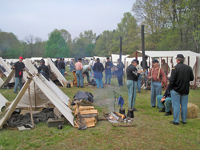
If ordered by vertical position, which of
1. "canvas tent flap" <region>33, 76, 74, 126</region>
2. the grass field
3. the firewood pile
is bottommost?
the grass field

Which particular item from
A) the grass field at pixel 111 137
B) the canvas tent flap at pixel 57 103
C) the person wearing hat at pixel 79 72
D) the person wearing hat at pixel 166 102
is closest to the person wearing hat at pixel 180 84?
the grass field at pixel 111 137

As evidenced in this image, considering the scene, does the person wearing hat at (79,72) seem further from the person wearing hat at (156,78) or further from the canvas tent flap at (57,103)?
the canvas tent flap at (57,103)

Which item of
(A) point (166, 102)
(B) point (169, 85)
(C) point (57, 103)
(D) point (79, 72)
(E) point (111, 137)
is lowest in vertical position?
(E) point (111, 137)

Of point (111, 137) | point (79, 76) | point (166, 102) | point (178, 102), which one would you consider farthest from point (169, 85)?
point (79, 76)

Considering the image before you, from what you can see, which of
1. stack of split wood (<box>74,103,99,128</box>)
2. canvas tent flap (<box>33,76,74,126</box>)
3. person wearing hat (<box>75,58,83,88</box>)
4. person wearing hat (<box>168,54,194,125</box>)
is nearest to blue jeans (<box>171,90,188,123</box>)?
person wearing hat (<box>168,54,194,125</box>)

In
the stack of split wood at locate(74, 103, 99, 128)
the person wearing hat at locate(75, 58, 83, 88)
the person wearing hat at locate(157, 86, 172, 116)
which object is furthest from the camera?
the person wearing hat at locate(75, 58, 83, 88)

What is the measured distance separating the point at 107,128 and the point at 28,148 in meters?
1.88

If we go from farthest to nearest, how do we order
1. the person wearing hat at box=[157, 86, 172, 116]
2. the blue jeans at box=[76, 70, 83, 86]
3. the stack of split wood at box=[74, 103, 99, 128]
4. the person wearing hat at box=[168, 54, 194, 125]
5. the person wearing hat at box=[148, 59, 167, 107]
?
the blue jeans at box=[76, 70, 83, 86], the person wearing hat at box=[148, 59, 167, 107], the person wearing hat at box=[157, 86, 172, 116], the stack of split wood at box=[74, 103, 99, 128], the person wearing hat at box=[168, 54, 194, 125]

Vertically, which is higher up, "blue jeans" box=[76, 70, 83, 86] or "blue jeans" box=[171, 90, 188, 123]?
"blue jeans" box=[76, 70, 83, 86]

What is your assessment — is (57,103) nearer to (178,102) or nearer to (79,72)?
(178,102)

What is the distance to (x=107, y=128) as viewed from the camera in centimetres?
419

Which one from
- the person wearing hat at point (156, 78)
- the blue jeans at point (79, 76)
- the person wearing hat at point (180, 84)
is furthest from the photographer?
the blue jeans at point (79, 76)

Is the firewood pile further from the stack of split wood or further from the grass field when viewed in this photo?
the grass field

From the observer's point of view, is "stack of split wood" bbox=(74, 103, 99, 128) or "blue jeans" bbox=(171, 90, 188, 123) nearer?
"blue jeans" bbox=(171, 90, 188, 123)
